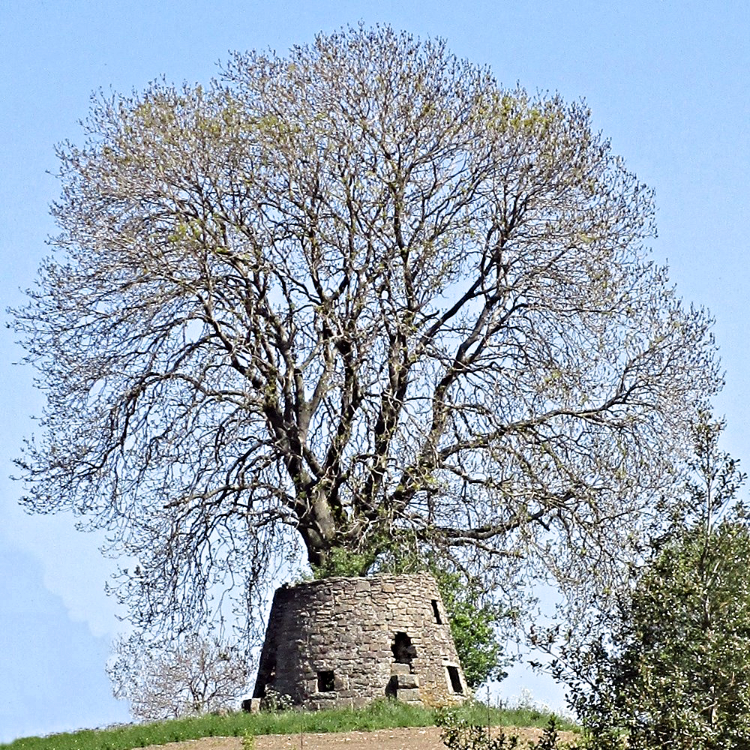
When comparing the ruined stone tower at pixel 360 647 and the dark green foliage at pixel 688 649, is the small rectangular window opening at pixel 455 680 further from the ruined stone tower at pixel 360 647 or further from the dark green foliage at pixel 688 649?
the dark green foliage at pixel 688 649

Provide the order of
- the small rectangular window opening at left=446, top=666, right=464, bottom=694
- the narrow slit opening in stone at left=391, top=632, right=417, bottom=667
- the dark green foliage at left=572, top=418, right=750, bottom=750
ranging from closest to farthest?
the dark green foliage at left=572, top=418, right=750, bottom=750
the narrow slit opening in stone at left=391, top=632, right=417, bottom=667
the small rectangular window opening at left=446, top=666, right=464, bottom=694

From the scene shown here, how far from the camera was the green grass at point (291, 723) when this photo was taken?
18453 millimetres

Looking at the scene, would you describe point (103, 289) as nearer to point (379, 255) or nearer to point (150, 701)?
point (379, 255)

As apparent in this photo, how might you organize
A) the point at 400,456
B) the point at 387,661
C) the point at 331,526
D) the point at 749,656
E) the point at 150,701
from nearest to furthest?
the point at 749,656 → the point at 387,661 → the point at 400,456 → the point at 331,526 → the point at 150,701

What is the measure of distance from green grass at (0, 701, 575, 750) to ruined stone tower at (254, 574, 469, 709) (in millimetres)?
502

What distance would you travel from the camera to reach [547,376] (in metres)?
23.7

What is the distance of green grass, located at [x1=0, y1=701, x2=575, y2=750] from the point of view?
18.5m

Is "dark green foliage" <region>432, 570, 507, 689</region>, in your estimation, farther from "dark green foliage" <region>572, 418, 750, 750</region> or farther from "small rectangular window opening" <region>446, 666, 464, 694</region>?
"dark green foliage" <region>572, 418, 750, 750</region>

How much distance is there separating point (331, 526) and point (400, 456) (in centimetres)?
244

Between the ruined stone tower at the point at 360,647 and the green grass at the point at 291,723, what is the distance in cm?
50

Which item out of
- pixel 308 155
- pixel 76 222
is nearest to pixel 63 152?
pixel 76 222

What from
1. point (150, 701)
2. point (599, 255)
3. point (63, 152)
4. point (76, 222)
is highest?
point (63, 152)

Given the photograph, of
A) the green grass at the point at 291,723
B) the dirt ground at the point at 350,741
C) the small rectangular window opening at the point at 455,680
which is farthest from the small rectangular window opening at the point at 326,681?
the dirt ground at the point at 350,741

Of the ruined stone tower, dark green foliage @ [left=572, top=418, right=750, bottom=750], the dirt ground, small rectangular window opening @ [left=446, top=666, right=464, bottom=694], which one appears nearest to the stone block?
the ruined stone tower
